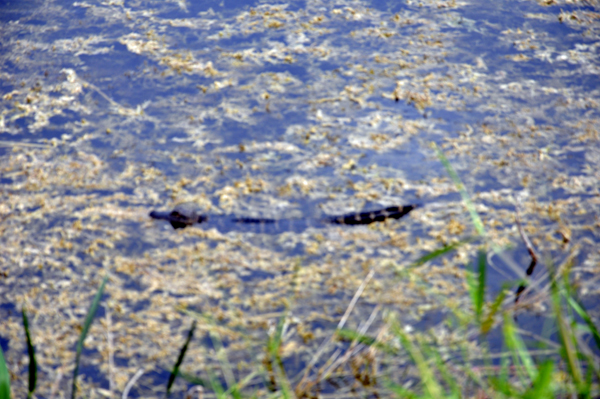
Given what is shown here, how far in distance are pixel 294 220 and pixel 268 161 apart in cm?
24

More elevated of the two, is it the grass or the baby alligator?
the baby alligator

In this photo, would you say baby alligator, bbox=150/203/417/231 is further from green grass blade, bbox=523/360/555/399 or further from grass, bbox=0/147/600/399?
green grass blade, bbox=523/360/555/399

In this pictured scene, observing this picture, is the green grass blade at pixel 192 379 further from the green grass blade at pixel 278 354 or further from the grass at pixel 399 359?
the green grass blade at pixel 278 354

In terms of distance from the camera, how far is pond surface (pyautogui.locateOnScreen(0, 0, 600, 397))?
3.83 ft

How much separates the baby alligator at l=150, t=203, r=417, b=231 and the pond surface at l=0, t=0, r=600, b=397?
0.07 ft

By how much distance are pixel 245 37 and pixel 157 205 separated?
856 mm

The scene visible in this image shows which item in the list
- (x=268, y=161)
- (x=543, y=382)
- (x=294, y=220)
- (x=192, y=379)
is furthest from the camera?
(x=268, y=161)

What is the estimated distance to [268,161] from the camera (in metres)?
1.52

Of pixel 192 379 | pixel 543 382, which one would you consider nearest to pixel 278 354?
pixel 192 379

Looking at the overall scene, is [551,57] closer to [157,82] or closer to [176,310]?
[157,82]

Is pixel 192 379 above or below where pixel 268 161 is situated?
below

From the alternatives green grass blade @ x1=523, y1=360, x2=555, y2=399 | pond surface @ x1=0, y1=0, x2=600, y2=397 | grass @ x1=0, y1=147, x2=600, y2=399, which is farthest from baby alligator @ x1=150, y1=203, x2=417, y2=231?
green grass blade @ x1=523, y1=360, x2=555, y2=399

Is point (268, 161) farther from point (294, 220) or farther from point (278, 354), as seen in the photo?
point (278, 354)

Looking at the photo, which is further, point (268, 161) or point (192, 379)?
point (268, 161)
